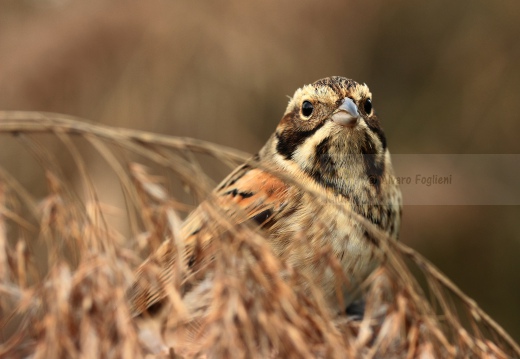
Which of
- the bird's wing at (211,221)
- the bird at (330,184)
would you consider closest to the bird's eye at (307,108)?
the bird at (330,184)

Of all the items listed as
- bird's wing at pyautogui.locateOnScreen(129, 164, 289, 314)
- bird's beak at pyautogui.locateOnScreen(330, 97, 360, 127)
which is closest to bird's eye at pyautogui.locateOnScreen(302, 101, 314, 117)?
bird's beak at pyautogui.locateOnScreen(330, 97, 360, 127)

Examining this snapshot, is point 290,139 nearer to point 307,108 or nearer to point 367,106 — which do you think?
point 307,108

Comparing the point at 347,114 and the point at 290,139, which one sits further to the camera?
the point at 290,139

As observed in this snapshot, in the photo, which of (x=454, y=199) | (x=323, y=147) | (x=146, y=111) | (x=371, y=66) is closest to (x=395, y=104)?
(x=371, y=66)

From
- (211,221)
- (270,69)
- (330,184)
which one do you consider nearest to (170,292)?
(211,221)

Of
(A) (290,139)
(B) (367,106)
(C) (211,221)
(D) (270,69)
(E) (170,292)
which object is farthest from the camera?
(D) (270,69)

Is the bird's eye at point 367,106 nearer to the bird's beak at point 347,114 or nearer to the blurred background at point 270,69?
the bird's beak at point 347,114
